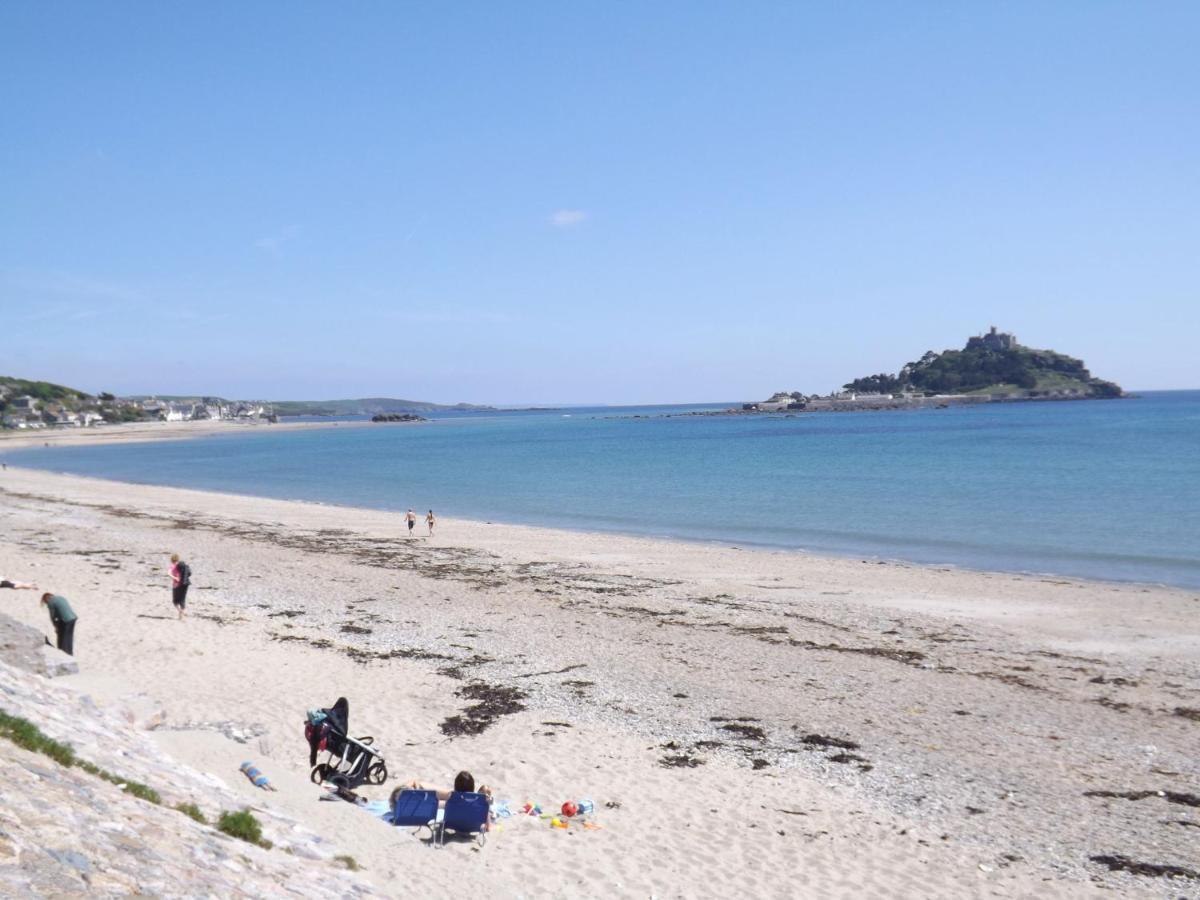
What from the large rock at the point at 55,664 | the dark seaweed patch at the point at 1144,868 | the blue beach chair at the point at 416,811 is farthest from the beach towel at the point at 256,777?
the dark seaweed patch at the point at 1144,868

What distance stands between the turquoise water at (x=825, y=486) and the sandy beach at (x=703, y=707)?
7705mm

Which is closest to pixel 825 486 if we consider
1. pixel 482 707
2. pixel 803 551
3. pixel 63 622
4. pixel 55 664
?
pixel 803 551

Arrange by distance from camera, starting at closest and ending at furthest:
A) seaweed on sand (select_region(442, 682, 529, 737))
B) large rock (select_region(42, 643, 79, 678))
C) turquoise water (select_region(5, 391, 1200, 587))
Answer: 1. large rock (select_region(42, 643, 79, 678))
2. seaweed on sand (select_region(442, 682, 529, 737))
3. turquoise water (select_region(5, 391, 1200, 587))

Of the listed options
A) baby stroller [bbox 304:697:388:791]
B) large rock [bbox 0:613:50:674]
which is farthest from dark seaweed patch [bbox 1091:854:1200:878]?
large rock [bbox 0:613:50:674]

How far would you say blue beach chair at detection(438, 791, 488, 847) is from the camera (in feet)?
28.3

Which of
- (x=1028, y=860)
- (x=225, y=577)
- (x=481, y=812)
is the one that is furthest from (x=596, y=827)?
(x=225, y=577)

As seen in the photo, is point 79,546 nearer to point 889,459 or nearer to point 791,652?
point 791,652

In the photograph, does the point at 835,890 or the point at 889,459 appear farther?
the point at 889,459

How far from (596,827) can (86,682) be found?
19.8ft

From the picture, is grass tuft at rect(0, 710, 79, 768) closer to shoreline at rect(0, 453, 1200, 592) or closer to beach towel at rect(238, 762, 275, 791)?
beach towel at rect(238, 762, 275, 791)

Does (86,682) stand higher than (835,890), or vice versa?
(86,682)

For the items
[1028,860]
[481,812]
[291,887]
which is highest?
[291,887]

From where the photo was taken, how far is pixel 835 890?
8.24 m

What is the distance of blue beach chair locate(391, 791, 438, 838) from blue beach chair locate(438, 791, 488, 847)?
0.55ft
